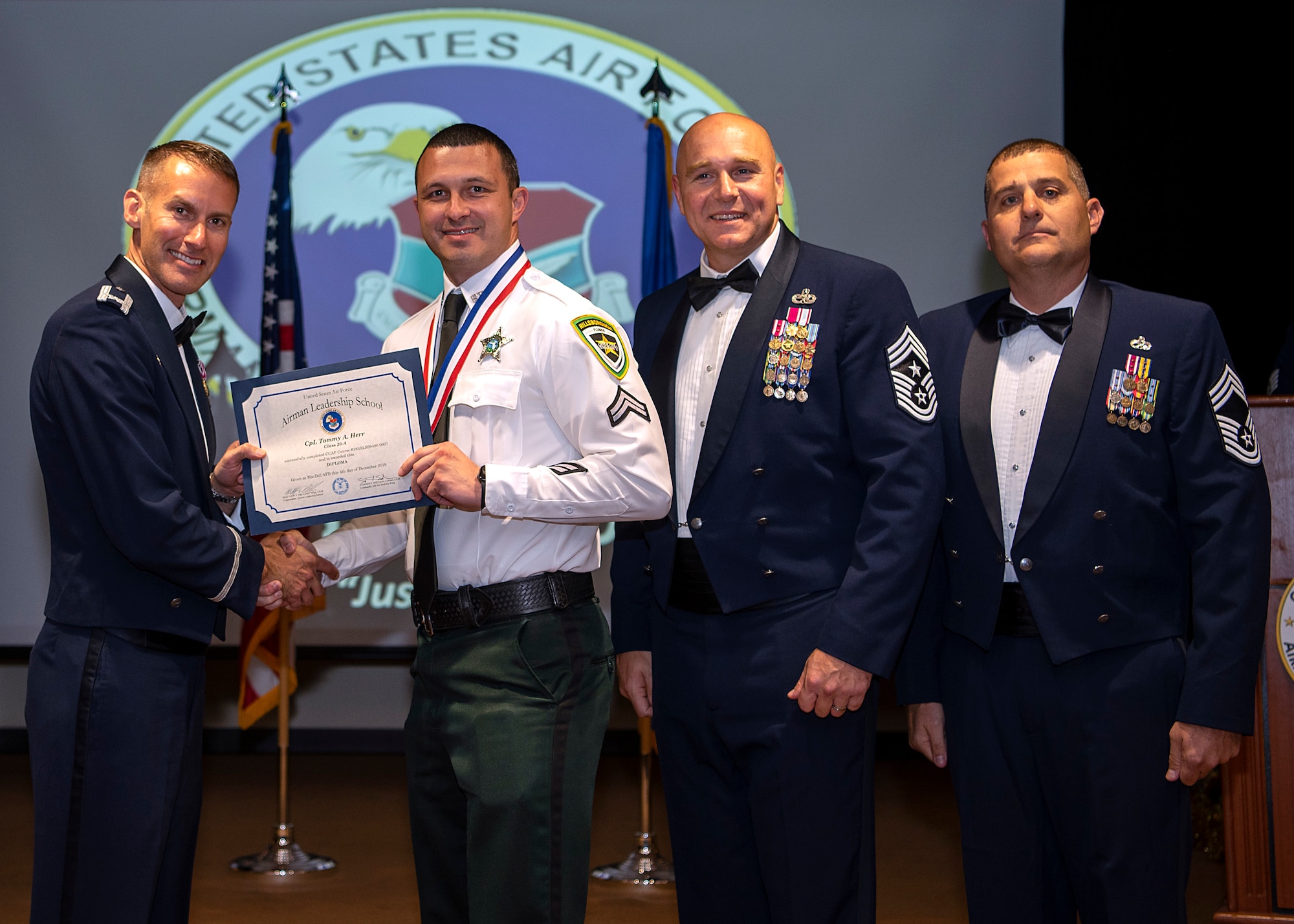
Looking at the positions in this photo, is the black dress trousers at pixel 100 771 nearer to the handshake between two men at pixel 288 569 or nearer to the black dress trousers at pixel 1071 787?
the handshake between two men at pixel 288 569

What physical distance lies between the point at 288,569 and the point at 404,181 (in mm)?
3010

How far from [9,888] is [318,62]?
360 cm

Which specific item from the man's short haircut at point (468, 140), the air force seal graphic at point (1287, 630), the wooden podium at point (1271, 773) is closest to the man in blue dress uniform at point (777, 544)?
the man's short haircut at point (468, 140)

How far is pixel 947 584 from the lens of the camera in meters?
2.25

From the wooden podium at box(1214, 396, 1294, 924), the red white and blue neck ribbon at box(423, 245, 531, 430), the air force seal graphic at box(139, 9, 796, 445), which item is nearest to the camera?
the red white and blue neck ribbon at box(423, 245, 531, 430)

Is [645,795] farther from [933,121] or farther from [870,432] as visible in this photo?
[933,121]

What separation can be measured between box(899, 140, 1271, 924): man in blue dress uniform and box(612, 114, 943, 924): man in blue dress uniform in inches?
8.4

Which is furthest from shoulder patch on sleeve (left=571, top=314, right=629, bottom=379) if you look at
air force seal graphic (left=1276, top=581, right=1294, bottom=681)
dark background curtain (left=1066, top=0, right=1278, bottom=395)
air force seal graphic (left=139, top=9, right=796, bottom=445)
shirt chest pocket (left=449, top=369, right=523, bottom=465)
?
dark background curtain (left=1066, top=0, right=1278, bottom=395)

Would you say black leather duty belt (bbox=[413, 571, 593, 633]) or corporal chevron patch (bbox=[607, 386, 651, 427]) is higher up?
corporal chevron patch (bbox=[607, 386, 651, 427])

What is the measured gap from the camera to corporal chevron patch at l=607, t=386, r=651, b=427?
6.63 ft

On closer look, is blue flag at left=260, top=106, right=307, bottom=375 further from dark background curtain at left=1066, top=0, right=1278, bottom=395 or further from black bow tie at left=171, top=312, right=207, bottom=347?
dark background curtain at left=1066, top=0, right=1278, bottom=395

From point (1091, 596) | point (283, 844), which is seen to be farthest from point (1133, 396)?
point (283, 844)

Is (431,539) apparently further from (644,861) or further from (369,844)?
(369,844)

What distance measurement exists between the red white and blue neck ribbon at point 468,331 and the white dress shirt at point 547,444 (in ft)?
0.06
